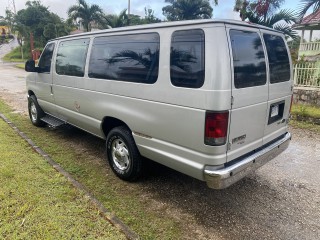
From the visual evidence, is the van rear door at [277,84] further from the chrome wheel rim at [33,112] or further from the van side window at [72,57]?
the chrome wheel rim at [33,112]

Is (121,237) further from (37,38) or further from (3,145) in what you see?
(37,38)

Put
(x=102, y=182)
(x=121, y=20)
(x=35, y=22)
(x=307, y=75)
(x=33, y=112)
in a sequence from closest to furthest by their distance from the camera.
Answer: (x=102, y=182) → (x=33, y=112) → (x=307, y=75) → (x=121, y=20) → (x=35, y=22)

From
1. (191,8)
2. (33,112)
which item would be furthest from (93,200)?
(191,8)

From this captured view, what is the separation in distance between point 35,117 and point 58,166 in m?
2.71

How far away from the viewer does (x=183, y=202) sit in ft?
11.6

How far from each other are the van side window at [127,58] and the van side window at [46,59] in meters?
1.77

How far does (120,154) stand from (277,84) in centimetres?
231

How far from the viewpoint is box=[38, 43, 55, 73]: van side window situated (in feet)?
18.4

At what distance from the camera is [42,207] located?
128 inches

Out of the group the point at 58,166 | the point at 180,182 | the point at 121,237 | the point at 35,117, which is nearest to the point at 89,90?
the point at 58,166

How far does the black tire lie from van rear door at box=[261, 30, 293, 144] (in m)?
4.98

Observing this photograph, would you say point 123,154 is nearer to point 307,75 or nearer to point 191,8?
point 307,75

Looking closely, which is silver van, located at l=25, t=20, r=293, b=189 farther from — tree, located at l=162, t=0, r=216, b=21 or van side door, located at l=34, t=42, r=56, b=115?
tree, located at l=162, t=0, r=216, b=21

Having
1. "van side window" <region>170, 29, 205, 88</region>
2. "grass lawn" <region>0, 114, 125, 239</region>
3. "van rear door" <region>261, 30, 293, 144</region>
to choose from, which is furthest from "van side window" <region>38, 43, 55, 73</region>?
"van rear door" <region>261, 30, 293, 144</region>
